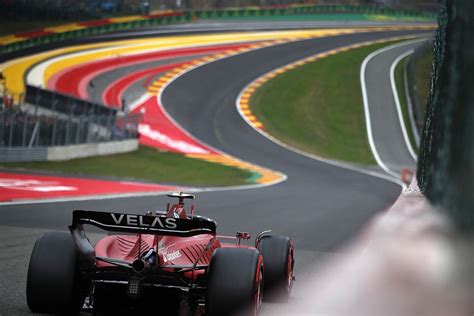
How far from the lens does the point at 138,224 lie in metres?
5.66

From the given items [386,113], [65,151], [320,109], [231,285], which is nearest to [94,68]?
[320,109]

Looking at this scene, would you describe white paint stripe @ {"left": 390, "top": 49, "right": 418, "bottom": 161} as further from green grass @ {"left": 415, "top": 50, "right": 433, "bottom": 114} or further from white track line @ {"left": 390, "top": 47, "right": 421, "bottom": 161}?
green grass @ {"left": 415, "top": 50, "right": 433, "bottom": 114}

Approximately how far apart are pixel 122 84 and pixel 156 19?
13092 mm

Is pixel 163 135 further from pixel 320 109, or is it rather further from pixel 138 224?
pixel 138 224

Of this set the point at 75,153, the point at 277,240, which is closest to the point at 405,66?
the point at 75,153

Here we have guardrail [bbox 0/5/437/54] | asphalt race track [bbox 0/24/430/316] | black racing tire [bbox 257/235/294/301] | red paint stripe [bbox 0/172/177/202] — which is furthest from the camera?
guardrail [bbox 0/5/437/54]

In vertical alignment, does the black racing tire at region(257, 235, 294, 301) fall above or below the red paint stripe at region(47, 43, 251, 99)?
above

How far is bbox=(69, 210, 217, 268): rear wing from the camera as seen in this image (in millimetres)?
5582

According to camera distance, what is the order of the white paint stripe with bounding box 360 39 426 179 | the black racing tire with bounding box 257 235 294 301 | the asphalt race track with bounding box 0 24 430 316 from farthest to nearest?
the white paint stripe with bounding box 360 39 426 179, the asphalt race track with bounding box 0 24 430 316, the black racing tire with bounding box 257 235 294 301

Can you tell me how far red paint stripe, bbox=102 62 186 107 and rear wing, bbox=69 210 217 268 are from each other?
34462mm

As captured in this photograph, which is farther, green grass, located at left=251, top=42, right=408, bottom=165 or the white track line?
the white track line

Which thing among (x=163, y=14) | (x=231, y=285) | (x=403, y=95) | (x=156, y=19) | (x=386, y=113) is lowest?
(x=386, y=113)

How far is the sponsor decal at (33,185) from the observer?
Answer: 18.0m

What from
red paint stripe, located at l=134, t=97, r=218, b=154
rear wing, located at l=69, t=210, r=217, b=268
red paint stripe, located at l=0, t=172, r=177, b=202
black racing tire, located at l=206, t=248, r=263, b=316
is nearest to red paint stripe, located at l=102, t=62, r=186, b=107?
red paint stripe, located at l=134, t=97, r=218, b=154
